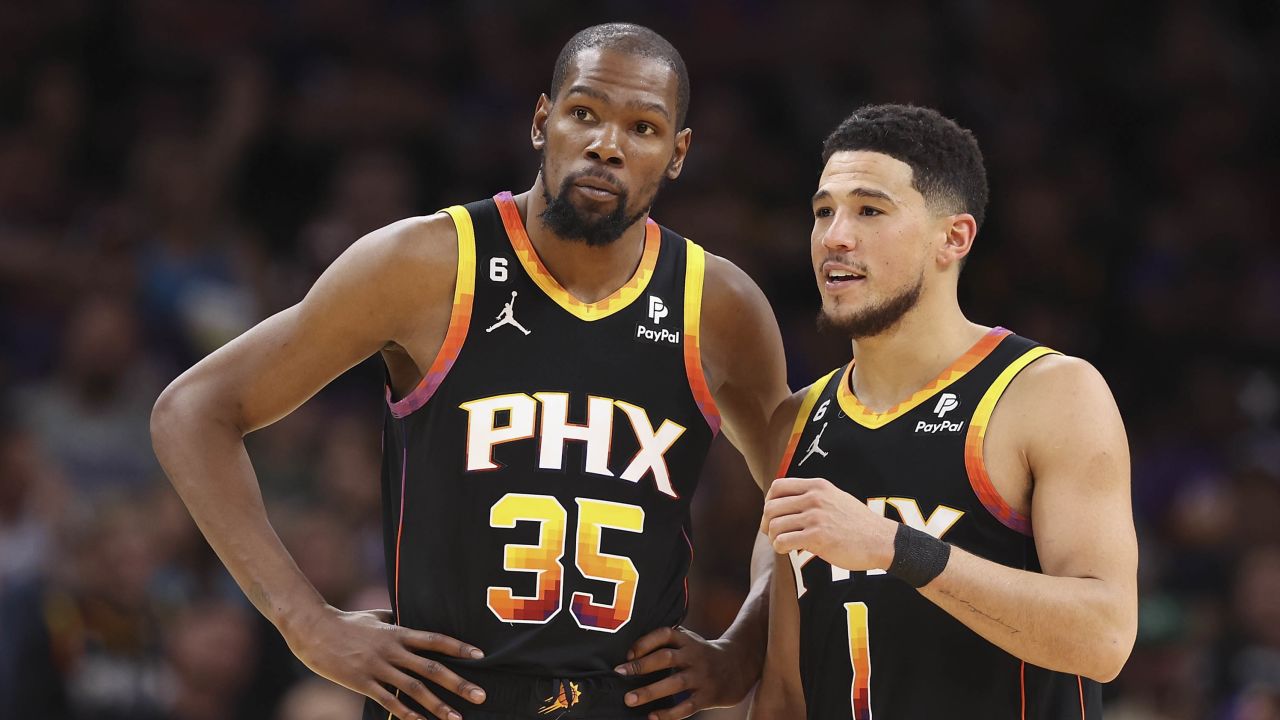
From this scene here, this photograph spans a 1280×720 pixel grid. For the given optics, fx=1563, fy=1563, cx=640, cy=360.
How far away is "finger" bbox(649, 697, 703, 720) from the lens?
4.67m

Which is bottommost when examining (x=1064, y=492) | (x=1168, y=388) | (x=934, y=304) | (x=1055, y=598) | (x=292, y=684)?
(x=292, y=684)

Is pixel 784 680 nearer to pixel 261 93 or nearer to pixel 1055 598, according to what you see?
pixel 1055 598

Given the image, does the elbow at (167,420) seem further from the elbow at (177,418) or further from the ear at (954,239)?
the ear at (954,239)

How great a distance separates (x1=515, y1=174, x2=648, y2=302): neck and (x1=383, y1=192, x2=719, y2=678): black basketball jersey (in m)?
0.05

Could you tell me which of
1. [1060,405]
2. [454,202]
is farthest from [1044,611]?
[454,202]

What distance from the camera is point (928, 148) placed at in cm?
467

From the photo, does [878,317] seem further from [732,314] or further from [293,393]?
[293,393]

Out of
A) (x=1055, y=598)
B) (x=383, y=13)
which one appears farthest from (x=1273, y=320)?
(x=1055, y=598)

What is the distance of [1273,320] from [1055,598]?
24.8ft

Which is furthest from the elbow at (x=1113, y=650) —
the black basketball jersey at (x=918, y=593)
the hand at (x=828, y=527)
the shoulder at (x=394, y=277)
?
the shoulder at (x=394, y=277)

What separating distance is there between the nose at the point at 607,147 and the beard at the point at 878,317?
30.2 inches

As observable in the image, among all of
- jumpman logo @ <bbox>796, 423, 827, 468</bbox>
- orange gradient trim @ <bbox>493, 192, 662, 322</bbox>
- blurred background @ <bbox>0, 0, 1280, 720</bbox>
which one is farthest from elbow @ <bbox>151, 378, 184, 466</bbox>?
blurred background @ <bbox>0, 0, 1280, 720</bbox>

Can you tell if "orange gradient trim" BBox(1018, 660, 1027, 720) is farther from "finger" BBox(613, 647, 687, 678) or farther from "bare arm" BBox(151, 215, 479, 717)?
"bare arm" BBox(151, 215, 479, 717)

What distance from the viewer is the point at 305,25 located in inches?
445
